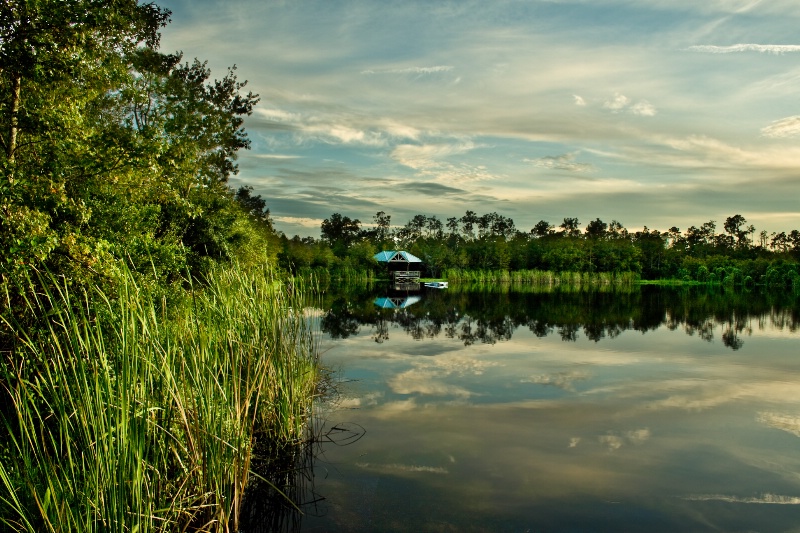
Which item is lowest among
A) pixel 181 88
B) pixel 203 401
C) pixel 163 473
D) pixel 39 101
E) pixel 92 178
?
pixel 163 473

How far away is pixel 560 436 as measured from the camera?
7.36 m

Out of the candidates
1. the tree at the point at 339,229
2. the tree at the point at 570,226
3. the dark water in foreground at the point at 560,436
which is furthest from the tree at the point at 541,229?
the dark water in foreground at the point at 560,436

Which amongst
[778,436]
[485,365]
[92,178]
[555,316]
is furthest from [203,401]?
[555,316]

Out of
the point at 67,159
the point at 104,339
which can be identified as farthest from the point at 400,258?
the point at 104,339

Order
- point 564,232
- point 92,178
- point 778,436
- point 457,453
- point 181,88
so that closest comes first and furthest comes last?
point 92,178, point 457,453, point 778,436, point 181,88, point 564,232

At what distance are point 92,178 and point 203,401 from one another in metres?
3.33

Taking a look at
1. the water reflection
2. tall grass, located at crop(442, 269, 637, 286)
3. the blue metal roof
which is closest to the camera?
the water reflection

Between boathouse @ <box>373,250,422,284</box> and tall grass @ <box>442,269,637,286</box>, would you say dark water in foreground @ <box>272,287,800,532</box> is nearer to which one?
boathouse @ <box>373,250,422,284</box>

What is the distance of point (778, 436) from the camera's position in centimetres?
745

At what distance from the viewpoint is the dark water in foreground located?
5184 millimetres

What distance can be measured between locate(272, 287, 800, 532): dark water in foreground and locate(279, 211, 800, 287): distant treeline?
3175 centimetres

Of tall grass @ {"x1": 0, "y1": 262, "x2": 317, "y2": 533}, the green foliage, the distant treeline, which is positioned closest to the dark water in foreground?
tall grass @ {"x1": 0, "y1": 262, "x2": 317, "y2": 533}

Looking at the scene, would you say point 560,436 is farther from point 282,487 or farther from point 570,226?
point 570,226

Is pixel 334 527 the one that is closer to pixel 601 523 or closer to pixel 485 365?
pixel 601 523
